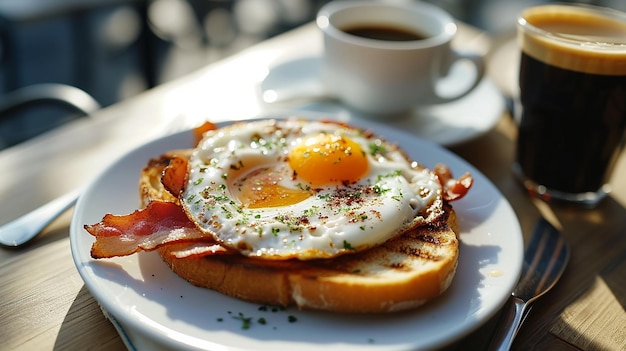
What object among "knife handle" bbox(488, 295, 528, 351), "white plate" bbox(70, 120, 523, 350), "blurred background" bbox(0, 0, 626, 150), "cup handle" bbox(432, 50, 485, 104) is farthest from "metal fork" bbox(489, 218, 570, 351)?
"blurred background" bbox(0, 0, 626, 150)

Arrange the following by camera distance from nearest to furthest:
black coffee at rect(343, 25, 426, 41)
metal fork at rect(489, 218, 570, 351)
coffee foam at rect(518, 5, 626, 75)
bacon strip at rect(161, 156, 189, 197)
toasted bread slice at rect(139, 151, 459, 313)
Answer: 1. toasted bread slice at rect(139, 151, 459, 313)
2. metal fork at rect(489, 218, 570, 351)
3. bacon strip at rect(161, 156, 189, 197)
4. coffee foam at rect(518, 5, 626, 75)
5. black coffee at rect(343, 25, 426, 41)

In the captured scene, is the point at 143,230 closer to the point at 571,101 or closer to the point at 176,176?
the point at 176,176

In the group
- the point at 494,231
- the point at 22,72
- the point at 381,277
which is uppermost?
the point at 381,277

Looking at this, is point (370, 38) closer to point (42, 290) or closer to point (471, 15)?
point (42, 290)

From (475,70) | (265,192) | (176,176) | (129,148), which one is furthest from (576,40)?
(129,148)

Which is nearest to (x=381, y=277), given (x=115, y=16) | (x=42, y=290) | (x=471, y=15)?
(x=42, y=290)

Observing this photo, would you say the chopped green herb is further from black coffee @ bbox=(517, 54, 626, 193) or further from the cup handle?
the cup handle
